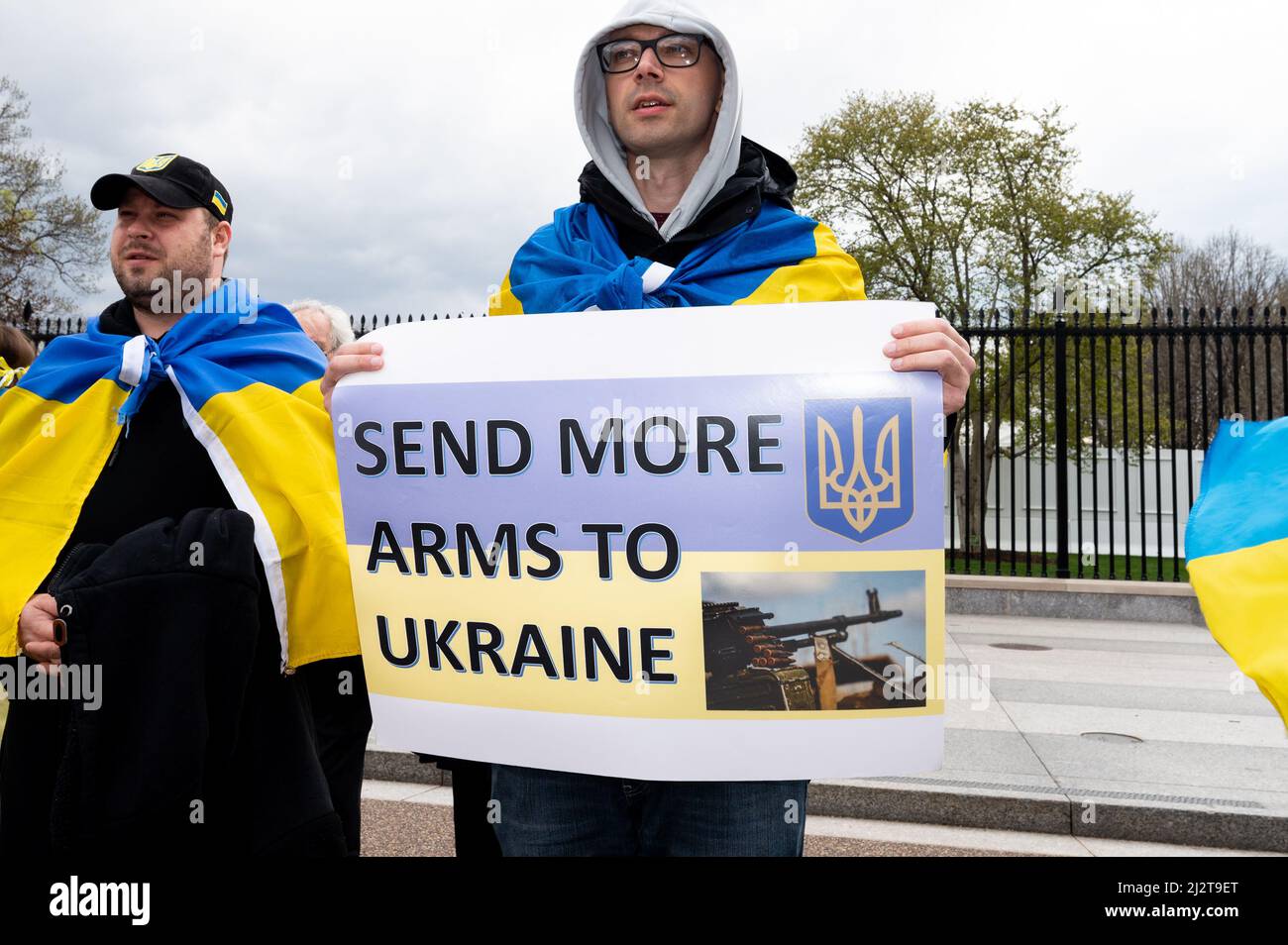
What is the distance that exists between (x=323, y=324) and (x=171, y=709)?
2748 millimetres

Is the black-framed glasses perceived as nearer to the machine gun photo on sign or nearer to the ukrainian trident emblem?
the ukrainian trident emblem

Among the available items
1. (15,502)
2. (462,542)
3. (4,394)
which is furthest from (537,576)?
(4,394)

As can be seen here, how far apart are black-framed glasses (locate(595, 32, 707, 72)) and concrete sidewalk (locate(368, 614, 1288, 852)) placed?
2.67m

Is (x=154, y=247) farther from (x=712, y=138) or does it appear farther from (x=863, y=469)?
(x=863, y=469)

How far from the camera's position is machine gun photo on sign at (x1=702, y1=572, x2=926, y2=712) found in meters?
1.80

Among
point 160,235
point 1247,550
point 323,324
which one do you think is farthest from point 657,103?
point 323,324

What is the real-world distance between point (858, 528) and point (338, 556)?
1.30 metres

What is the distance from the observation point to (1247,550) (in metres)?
1.58

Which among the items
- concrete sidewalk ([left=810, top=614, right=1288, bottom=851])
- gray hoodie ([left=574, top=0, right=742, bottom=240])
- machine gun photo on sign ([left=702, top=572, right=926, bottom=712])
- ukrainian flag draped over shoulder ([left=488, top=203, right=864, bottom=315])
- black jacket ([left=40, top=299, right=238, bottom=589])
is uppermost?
gray hoodie ([left=574, top=0, right=742, bottom=240])

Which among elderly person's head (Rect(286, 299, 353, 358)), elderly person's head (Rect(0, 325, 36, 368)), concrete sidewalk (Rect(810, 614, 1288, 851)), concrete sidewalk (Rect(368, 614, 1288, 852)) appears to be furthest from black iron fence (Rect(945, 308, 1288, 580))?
elderly person's head (Rect(0, 325, 36, 368))

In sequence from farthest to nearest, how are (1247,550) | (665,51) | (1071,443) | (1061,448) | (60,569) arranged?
(1071,443) < (1061,448) < (60,569) < (665,51) < (1247,550)

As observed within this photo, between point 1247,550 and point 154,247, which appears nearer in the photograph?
point 1247,550

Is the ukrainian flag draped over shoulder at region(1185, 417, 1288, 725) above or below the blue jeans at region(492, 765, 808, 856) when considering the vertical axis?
above

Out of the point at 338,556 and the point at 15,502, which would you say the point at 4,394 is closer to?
the point at 15,502
